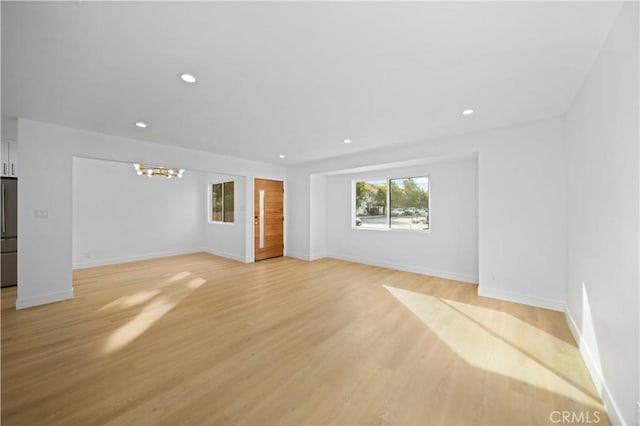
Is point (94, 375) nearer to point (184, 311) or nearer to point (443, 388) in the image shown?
point (184, 311)

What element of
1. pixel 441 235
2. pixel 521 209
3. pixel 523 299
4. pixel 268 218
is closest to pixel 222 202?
pixel 268 218

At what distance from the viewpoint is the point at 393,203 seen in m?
5.49

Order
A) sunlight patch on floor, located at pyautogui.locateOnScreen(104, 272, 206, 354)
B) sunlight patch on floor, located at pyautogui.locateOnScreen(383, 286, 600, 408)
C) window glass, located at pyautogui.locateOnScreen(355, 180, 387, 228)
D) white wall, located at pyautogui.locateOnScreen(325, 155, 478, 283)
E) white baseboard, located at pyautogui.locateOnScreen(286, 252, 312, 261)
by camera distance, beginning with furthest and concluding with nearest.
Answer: white baseboard, located at pyautogui.locateOnScreen(286, 252, 312, 261) < window glass, located at pyautogui.locateOnScreen(355, 180, 387, 228) < white wall, located at pyautogui.locateOnScreen(325, 155, 478, 283) < sunlight patch on floor, located at pyautogui.locateOnScreen(104, 272, 206, 354) < sunlight patch on floor, located at pyautogui.locateOnScreen(383, 286, 600, 408)

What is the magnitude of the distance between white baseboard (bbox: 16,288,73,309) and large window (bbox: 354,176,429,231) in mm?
5322

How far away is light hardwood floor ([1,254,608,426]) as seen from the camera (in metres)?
1.63

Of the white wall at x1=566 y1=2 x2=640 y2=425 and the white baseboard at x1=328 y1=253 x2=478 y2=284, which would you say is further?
the white baseboard at x1=328 y1=253 x2=478 y2=284

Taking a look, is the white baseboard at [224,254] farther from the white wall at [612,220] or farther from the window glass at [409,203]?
the white wall at [612,220]

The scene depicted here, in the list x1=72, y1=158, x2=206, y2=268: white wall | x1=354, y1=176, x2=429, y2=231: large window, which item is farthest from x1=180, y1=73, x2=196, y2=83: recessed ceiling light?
x1=72, y1=158, x2=206, y2=268: white wall

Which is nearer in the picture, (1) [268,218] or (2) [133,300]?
(2) [133,300]

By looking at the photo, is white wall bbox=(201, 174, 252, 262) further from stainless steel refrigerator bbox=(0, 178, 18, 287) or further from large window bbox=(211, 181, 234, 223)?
stainless steel refrigerator bbox=(0, 178, 18, 287)

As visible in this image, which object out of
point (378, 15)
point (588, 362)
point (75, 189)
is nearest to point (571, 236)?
point (588, 362)

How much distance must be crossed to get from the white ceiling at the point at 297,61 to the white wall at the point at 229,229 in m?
3.07

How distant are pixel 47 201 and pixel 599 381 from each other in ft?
20.0

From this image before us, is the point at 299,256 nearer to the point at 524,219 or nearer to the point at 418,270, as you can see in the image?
the point at 418,270
